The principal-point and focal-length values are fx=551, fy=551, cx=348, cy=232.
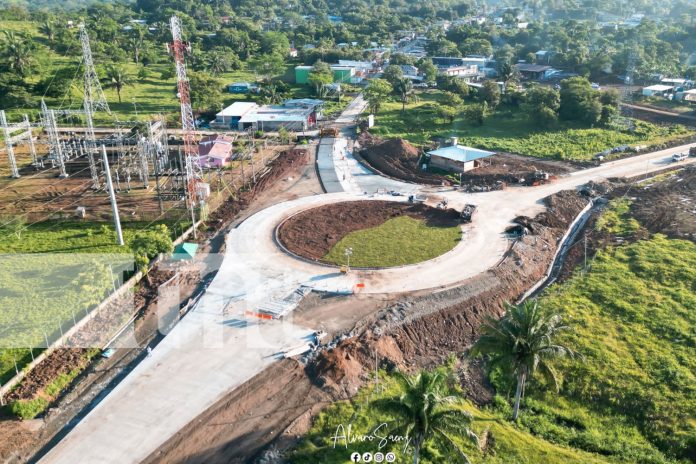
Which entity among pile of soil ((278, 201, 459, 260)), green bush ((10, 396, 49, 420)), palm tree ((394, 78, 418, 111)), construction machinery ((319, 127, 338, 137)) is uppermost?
palm tree ((394, 78, 418, 111))

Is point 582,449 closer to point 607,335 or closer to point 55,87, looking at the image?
point 607,335

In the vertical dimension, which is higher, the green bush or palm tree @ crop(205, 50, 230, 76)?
palm tree @ crop(205, 50, 230, 76)

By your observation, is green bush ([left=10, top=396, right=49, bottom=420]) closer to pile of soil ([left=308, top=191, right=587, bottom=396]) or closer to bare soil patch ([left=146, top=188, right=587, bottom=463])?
bare soil patch ([left=146, top=188, right=587, bottom=463])

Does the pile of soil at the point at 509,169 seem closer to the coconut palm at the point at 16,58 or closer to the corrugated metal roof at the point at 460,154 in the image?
the corrugated metal roof at the point at 460,154

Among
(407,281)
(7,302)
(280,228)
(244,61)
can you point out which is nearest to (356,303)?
(407,281)

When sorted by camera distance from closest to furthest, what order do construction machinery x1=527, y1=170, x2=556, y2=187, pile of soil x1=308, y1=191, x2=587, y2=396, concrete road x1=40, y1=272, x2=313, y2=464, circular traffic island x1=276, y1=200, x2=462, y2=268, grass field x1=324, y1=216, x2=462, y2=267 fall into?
concrete road x1=40, y1=272, x2=313, y2=464 < pile of soil x1=308, y1=191, x2=587, y2=396 < grass field x1=324, y1=216, x2=462, y2=267 < circular traffic island x1=276, y1=200, x2=462, y2=268 < construction machinery x1=527, y1=170, x2=556, y2=187

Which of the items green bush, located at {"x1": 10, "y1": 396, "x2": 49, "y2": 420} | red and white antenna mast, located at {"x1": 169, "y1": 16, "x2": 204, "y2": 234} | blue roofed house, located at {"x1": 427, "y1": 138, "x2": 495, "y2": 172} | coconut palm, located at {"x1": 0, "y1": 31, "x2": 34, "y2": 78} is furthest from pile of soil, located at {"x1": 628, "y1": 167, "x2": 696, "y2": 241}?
coconut palm, located at {"x1": 0, "y1": 31, "x2": 34, "y2": 78}

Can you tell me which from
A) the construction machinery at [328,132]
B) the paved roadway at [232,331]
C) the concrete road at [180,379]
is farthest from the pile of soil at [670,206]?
the construction machinery at [328,132]

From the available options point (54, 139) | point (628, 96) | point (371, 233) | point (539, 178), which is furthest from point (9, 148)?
point (628, 96)
